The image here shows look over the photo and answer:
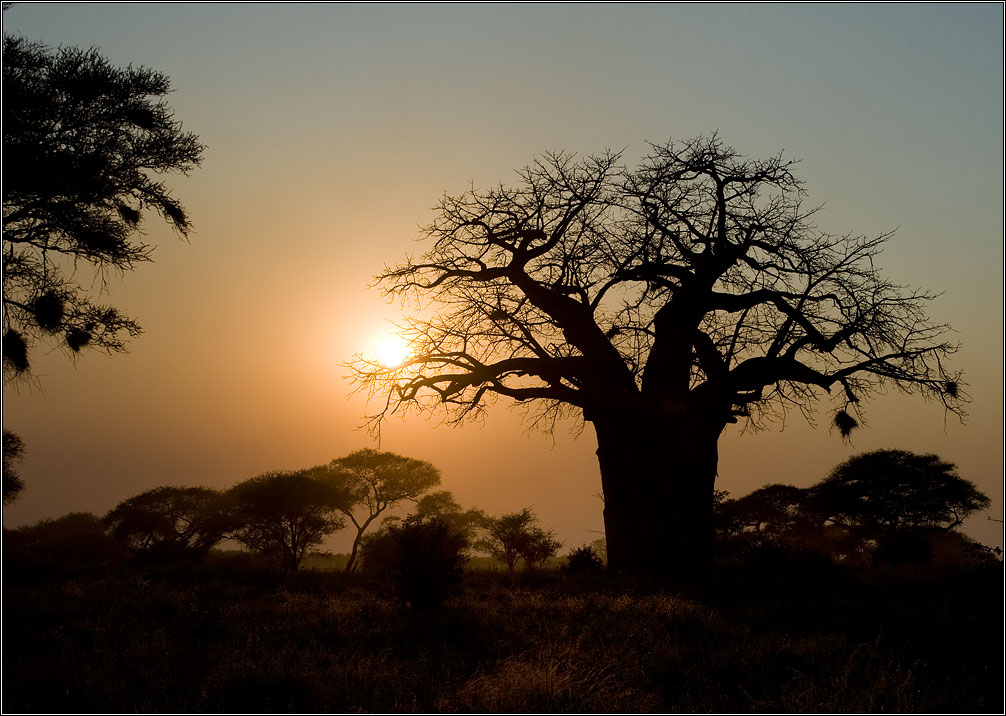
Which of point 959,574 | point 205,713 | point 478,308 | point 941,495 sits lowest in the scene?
point 205,713

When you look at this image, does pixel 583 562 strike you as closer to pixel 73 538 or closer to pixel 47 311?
pixel 47 311

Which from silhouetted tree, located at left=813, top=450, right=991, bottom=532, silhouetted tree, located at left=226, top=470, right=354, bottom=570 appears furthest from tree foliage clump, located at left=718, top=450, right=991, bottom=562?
silhouetted tree, located at left=226, top=470, right=354, bottom=570

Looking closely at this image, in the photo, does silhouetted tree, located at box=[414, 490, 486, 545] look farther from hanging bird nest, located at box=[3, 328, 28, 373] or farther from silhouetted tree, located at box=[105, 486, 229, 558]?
hanging bird nest, located at box=[3, 328, 28, 373]

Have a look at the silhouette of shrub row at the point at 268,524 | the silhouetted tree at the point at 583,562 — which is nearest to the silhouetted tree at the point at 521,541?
the silhouette of shrub row at the point at 268,524

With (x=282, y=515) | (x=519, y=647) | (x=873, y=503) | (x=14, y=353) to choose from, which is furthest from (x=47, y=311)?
(x=873, y=503)

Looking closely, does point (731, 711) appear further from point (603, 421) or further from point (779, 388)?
point (779, 388)

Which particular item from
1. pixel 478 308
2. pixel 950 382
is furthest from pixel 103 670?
pixel 950 382

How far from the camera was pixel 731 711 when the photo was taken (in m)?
7.44

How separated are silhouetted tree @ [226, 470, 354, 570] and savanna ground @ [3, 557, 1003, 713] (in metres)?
18.3

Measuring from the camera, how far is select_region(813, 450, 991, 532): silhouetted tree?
30.9 meters

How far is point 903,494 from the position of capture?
3108 centimetres

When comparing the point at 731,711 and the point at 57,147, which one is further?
the point at 57,147

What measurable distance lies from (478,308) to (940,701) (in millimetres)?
10441

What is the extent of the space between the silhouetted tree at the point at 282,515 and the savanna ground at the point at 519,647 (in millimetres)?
18345
